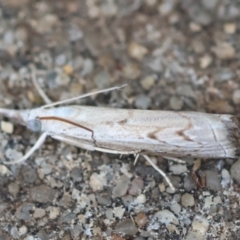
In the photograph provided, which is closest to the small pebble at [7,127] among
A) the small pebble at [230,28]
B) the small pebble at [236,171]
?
the small pebble at [236,171]

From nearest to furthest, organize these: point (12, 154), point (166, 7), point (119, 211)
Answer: point (119, 211), point (12, 154), point (166, 7)

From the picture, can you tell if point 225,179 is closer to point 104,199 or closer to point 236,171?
point 236,171

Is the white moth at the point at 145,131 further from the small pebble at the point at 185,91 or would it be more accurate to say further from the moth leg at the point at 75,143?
the small pebble at the point at 185,91

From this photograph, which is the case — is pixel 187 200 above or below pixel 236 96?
below

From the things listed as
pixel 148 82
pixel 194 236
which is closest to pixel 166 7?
pixel 148 82

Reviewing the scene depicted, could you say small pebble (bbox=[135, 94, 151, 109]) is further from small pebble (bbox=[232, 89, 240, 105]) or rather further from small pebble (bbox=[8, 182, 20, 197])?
small pebble (bbox=[8, 182, 20, 197])

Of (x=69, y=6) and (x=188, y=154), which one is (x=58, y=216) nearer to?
(x=188, y=154)

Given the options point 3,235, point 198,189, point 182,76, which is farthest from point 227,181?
point 3,235
